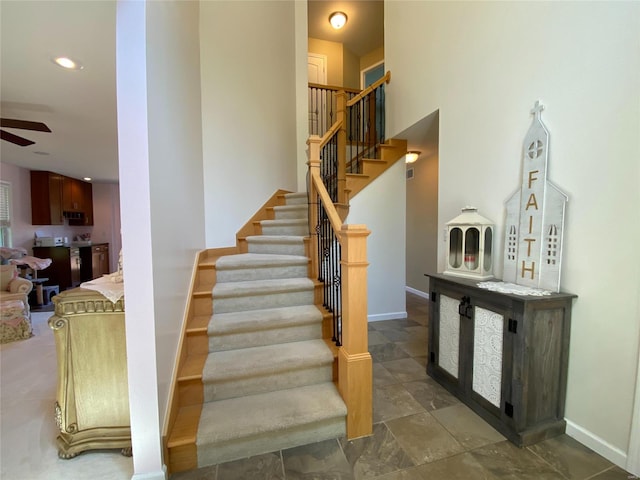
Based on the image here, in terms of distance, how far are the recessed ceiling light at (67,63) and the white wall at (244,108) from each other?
1.22m

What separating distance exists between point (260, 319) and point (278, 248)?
1.09 m

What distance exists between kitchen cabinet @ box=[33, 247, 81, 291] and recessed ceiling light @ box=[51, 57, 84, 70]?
16.0 ft

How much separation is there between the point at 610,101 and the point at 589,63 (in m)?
0.27

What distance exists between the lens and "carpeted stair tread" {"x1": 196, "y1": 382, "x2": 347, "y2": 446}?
1.50m

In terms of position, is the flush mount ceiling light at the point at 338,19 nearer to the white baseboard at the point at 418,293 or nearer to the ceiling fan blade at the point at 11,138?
the ceiling fan blade at the point at 11,138

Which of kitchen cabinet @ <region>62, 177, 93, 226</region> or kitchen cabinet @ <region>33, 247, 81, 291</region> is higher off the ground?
kitchen cabinet @ <region>62, 177, 93, 226</region>

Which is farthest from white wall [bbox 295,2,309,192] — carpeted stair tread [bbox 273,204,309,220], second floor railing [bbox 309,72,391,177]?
carpeted stair tread [bbox 273,204,309,220]

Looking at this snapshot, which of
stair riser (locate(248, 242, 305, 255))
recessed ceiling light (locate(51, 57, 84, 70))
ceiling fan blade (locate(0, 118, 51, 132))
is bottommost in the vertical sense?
stair riser (locate(248, 242, 305, 255))

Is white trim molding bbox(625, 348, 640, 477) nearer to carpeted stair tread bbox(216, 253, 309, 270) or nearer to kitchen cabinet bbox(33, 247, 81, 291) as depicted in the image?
carpeted stair tread bbox(216, 253, 309, 270)

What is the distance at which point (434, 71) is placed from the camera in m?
2.65

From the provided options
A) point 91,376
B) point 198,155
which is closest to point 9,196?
point 198,155

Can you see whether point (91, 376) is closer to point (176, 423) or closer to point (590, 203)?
point (176, 423)

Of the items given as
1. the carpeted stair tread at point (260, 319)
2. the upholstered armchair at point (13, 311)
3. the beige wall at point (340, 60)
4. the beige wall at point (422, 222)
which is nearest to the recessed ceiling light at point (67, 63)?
the carpeted stair tread at point (260, 319)

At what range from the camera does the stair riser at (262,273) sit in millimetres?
2520
